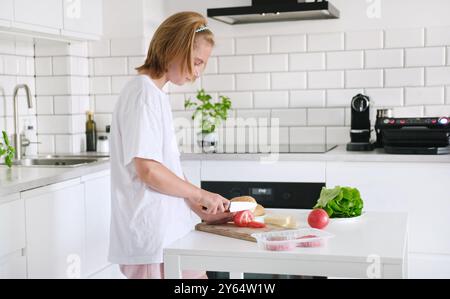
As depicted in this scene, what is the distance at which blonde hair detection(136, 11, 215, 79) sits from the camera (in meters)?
2.37

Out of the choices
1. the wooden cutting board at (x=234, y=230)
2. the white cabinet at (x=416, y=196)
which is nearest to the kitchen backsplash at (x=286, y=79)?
the white cabinet at (x=416, y=196)

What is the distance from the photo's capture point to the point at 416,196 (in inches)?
140

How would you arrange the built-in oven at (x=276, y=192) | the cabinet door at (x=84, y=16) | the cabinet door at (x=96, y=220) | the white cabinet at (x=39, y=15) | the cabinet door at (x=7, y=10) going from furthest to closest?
the cabinet door at (x=84, y=16) < the built-in oven at (x=276, y=192) < the cabinet door at (x=96, y=220) < the white cabinet at (x=39, y=15) < the cabinet door at (x=7, y=10)

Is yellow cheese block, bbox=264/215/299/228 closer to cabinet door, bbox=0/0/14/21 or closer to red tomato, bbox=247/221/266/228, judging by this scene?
red tomato, bbox=247/221/266/228

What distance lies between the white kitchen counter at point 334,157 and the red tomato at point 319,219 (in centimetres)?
146

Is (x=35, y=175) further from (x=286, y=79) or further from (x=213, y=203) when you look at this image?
(x=286, y=79)

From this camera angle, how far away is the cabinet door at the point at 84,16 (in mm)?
3803

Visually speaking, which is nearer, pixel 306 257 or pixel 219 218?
pixel 306 257

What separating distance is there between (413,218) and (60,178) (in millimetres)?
1864

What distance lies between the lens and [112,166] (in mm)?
2406

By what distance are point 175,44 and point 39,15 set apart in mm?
1454

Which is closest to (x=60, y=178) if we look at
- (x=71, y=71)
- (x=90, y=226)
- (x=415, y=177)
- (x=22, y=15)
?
(x=90, y=226)

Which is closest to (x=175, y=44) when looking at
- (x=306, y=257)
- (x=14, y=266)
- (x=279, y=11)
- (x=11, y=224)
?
(x=306, y=257)

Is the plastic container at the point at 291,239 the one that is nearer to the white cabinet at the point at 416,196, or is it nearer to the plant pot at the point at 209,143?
the white cabinet at the point at 416,196
